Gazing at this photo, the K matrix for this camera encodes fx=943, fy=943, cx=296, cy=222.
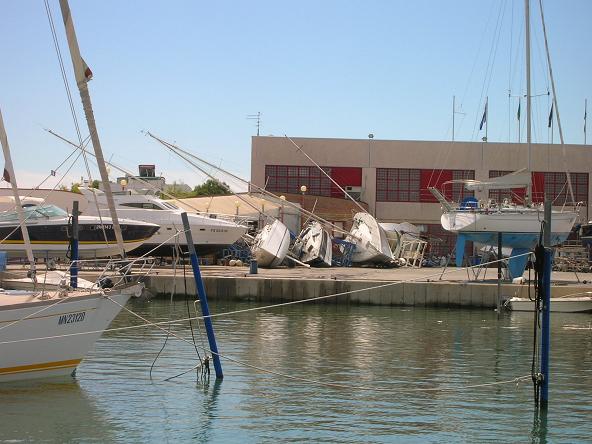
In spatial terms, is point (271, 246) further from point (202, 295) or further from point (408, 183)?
point (202, 295)

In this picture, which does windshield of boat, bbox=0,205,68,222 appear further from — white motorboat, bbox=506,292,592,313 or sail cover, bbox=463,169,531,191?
white motorboat, bbox=506,292,592,313

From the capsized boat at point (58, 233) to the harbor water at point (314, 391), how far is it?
1132 centimetres

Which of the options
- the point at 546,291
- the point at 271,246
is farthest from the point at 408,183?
the point at 546,291

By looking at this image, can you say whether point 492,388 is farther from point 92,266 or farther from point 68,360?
point 92,266

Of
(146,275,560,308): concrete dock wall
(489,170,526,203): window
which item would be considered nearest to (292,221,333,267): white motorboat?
(146,275,560,308): concrete dock wall

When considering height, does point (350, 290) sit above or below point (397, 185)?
below

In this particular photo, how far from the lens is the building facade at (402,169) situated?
5919 centimetres

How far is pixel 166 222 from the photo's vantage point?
42281mm

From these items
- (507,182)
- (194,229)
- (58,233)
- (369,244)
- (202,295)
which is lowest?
(202,295)

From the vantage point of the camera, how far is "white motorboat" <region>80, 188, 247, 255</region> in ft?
138

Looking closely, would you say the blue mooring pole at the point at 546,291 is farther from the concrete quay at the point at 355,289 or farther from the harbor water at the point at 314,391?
the concrete quay at the point at 355,289

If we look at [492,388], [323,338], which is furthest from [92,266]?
[492,388]

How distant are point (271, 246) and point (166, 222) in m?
4.85

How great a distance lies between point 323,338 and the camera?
1041 inches
